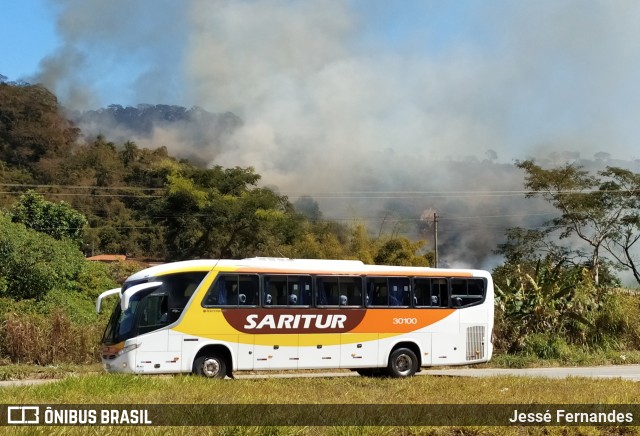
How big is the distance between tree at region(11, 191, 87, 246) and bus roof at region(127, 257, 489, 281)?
3418 centimetres

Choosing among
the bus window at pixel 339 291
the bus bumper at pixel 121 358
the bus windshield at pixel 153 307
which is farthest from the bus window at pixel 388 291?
the bus bumper at pixel 121 358

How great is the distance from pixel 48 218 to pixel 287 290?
37.2m

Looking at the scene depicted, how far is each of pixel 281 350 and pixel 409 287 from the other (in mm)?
4152

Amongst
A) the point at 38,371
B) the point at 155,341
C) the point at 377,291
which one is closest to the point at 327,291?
the point at 377,291

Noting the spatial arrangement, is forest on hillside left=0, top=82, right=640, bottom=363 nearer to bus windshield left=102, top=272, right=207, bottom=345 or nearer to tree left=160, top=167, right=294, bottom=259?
tree left=160, top=167, right=294, bottom=259

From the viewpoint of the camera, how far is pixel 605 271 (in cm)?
5472

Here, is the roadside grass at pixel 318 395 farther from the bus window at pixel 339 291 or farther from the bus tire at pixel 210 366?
the bus window at pixel 339 291

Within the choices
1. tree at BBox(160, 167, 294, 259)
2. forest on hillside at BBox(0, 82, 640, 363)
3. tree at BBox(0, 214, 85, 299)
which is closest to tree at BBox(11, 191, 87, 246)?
forest on hillside at BBox(0, 82, 640, 363)

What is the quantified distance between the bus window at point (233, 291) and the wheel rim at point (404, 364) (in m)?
4.26

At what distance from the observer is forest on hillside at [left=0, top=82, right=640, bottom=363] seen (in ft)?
93.2

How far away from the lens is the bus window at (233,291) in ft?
61.1

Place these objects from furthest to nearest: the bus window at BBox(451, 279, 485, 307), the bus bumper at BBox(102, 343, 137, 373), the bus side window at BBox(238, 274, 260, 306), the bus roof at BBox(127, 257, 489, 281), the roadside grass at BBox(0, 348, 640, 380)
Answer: the bus window at BBox(451, 279, 485, 307) → the roadside grass at BBox(0, 348, 640, 380) → the bus side window at BBox(238, 274, 260, 306) → the bus roof at BBox(127, 257, 489, 281) → the bus bumper at BBox(102, 343, 137, 373)

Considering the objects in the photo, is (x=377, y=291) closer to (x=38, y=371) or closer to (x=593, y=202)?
(x=38, y=371)

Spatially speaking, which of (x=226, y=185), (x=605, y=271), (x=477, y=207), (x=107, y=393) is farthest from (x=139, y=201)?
(x=107, y=393)
